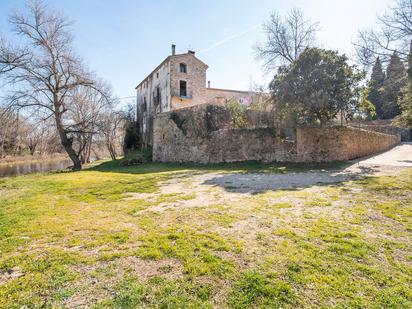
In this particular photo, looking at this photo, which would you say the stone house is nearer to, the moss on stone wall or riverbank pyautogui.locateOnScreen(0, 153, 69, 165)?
the moss on stone wall

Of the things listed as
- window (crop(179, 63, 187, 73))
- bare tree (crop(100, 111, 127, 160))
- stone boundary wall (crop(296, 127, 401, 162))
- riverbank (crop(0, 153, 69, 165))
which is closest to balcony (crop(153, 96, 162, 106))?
window (crop(179, 63, 187, 73))

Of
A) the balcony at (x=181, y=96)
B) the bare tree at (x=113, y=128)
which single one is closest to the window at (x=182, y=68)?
the balcony at (x=181, y=96)

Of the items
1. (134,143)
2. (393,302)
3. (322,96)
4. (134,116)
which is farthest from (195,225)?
(134,116)

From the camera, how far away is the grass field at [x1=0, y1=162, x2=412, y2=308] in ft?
6.08

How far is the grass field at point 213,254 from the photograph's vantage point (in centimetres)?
185

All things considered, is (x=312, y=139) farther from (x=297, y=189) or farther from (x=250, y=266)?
(x=250, y=266)

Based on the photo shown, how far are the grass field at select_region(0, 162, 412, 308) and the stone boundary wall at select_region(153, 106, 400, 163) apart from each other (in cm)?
602

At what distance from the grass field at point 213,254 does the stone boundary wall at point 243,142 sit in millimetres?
6019

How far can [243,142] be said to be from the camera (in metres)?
12.4

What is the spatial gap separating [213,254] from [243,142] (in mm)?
10309

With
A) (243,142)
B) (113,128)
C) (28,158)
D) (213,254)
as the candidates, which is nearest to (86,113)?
(113,128)

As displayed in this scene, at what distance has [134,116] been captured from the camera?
28.0 meters

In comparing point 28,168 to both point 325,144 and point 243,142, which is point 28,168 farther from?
point 325,144

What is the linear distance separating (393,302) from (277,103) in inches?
392
